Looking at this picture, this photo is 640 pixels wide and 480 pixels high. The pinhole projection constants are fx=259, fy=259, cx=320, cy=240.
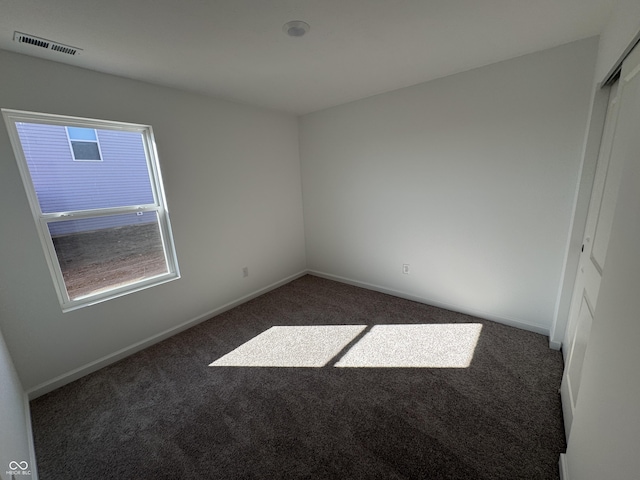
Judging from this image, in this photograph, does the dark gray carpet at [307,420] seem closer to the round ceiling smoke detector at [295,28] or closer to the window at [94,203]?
the window at [94,203]

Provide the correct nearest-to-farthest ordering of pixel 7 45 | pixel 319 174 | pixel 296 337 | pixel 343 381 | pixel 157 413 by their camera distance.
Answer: pixel 7 45 → pixel 157 413 → pixel 343 381 → pixel 296 337 → pixel 319 174

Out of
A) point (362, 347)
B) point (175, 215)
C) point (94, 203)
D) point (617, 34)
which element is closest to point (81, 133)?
point (94, 203)

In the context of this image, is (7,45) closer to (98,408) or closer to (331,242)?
(98,408)

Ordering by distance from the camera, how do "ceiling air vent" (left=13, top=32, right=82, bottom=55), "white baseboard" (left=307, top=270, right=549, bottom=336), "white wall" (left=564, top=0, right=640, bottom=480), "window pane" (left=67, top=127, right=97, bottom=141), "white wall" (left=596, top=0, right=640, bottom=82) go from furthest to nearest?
"white baseboard" (left=307, top=270, right=549, bottom=336) → "window pane" (left=67, top=127, right=97, bottom=141) → "ceiling air vent" (left=13, top=32, right=82, bottom=55) → "white wall" (left=596, top=0, right=640, bottom=82) → "white wall" (left=564, top=0, right=640, bottom=480)

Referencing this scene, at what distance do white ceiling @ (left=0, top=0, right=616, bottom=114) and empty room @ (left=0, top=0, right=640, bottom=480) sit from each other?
2 centimetres

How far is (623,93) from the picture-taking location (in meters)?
1.35

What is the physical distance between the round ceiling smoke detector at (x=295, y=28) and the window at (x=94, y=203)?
63.6 inches

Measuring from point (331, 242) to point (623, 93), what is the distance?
2.99 metres

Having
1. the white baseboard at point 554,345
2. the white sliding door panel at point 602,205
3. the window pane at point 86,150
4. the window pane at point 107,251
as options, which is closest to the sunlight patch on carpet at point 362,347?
the white baseboard at point 554,345

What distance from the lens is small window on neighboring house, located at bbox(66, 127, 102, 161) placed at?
6.78 feet

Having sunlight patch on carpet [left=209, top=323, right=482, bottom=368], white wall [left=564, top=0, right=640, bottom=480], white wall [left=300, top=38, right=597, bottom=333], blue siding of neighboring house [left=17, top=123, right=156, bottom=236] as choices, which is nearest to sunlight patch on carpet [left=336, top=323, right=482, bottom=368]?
sunlight patch on carpet [left=209, top=323, right=482, bottom=368]

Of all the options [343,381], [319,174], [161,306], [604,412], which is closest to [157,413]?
[161,306]

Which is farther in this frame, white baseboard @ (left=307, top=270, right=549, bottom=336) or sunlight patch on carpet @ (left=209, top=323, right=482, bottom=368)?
white baseboard @ (left=307, top=270, right=549, bottom=336)

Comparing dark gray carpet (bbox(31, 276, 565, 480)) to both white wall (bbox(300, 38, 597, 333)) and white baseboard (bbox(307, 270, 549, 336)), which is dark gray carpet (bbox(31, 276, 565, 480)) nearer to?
white baseboard (bbox(307, 270, 549, 336))
